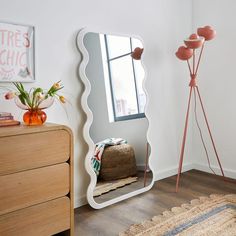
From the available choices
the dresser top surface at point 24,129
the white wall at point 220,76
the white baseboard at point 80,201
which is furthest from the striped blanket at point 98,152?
the white wall at point 220,76

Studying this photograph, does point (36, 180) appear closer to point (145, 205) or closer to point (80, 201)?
point (80, 201)

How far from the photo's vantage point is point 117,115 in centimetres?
241

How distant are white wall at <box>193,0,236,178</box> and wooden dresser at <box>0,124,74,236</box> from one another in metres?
1.98

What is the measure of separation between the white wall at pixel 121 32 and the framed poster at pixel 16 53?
54 millimetres

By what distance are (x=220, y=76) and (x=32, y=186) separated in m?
2.35

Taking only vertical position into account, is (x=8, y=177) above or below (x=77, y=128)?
below

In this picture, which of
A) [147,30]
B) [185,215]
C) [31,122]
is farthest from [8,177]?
[147,30]

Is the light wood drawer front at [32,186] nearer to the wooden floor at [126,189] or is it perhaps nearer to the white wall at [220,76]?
the wooden floor at [126,189]

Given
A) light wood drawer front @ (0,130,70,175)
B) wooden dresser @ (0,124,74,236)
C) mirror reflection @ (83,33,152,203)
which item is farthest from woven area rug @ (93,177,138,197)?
light wood drawer front @ (0,130,70,175)

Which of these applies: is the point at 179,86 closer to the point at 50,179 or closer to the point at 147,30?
the point at 147,30

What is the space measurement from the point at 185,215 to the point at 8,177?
1358 mm

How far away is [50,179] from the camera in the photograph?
1611 mm

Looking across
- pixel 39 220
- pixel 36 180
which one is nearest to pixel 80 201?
pixel 39 220

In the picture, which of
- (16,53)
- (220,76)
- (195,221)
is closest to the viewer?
(16,53)
